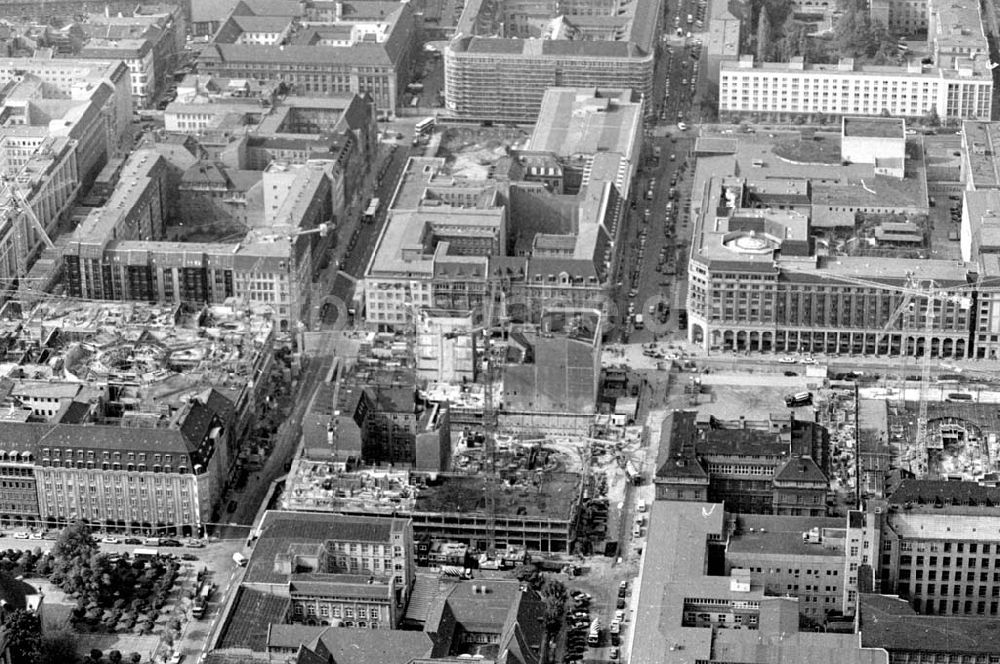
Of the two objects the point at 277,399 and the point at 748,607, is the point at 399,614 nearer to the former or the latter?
the point at 748,607

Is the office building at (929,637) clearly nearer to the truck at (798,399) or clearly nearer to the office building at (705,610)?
the office building at (705,610)

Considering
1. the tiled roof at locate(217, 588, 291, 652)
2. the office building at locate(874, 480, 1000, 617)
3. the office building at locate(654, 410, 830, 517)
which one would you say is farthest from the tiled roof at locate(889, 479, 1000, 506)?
the tiled roof at locate(217, 588, 291, 652)

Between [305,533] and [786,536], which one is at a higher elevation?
[786,536]

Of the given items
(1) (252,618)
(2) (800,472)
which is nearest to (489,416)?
(2) (800,472)

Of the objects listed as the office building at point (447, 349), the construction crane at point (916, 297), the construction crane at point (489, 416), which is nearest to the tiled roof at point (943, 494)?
the construction crane at point (489, 416)

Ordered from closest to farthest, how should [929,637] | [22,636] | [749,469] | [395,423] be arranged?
[929,637], [22,636], [749,469], [395,423]

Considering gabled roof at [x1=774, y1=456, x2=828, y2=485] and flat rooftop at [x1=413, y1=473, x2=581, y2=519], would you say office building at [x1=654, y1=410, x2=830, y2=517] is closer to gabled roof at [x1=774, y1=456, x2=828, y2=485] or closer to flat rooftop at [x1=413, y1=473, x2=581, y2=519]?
gabled roof at [x1=774, y1=456, x2=828, y2=485]

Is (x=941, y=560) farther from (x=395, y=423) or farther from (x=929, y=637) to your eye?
(x=395, y=423)
